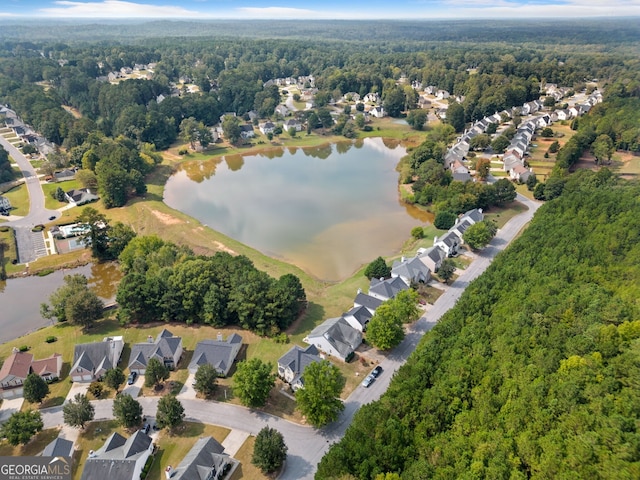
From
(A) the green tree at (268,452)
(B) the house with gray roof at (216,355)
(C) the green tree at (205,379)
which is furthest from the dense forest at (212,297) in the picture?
(A) the green tree at (268,452)

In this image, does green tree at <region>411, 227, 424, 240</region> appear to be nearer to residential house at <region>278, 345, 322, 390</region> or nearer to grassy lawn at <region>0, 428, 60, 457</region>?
residential house at <region>278, 345, 322, 390</region>

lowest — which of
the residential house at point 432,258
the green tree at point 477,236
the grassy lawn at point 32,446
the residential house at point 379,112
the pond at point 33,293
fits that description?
the pond at point 33,293

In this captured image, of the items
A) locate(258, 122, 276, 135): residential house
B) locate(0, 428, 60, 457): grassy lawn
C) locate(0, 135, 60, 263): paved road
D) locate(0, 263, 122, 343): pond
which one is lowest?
locate(0, 263, 122, 343): pond

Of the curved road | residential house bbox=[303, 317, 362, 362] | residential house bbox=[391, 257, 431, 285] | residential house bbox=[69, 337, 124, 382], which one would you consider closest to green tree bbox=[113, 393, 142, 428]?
the curved road

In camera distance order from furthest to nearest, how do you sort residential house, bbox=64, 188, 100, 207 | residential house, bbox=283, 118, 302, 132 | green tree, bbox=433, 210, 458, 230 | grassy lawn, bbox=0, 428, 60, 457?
1. residential house, bbox=283, 118, 302, 132
2. residential house, bbox=64, 188, 100, 207
3. green tree, bbox=433, 210, 458, 230
4. grassy lawn, bbox=0, 428, 60, 457

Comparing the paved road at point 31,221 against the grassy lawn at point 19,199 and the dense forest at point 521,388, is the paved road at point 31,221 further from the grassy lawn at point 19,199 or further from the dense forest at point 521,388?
the dense forest at point 521,388

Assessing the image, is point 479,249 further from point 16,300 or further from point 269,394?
point 16,300

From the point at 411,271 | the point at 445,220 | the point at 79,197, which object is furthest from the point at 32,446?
the point at 445,220
